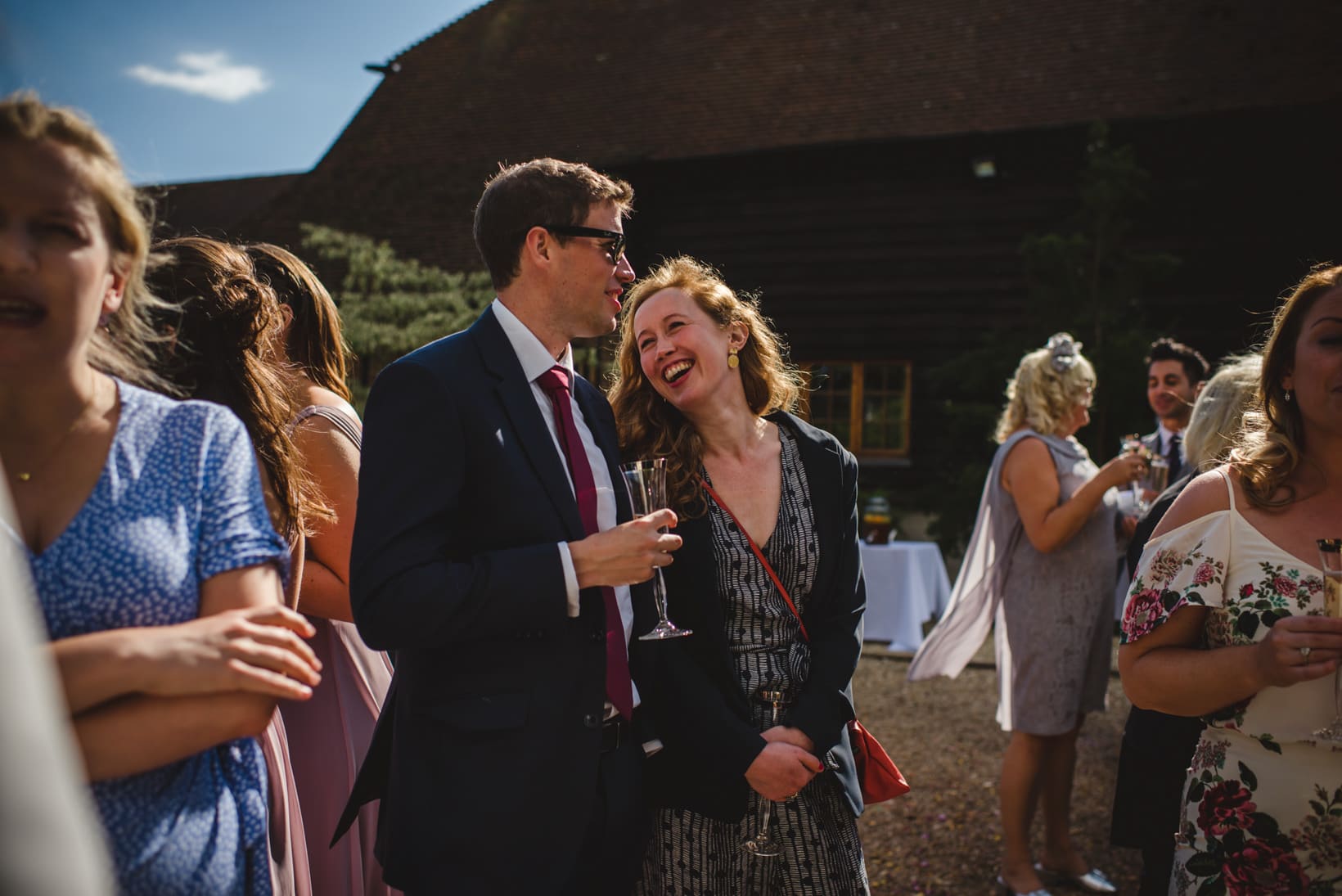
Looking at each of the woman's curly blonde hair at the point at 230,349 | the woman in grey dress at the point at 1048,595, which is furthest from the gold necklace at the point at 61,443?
the woman in grey dress at the point at 1048,595

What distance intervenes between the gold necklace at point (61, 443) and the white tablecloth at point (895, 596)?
690 centimetres

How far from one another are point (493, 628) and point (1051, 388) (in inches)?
121

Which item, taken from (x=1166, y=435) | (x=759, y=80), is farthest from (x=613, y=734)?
(x=759, y=80)

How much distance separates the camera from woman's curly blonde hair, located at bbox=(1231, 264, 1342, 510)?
182 centimetres

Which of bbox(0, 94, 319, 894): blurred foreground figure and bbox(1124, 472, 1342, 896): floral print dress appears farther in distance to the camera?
bbox(1124, 472, 1342, 896): floral print dress

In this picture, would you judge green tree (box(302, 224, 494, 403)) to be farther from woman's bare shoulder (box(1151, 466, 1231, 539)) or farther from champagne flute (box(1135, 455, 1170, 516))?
woman's bare shoulder (box(1151, 466, 1231, 539))

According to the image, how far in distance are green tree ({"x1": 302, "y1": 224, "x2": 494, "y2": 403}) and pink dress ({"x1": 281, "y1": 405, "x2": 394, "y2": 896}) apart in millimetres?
9867

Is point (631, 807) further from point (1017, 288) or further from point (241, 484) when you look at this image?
point (1017, 288)

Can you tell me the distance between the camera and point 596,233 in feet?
6.38

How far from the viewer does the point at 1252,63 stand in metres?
11.2

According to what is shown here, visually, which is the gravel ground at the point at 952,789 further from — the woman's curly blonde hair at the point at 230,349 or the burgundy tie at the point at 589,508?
the woman's curly blonde hair at the point at 230,349

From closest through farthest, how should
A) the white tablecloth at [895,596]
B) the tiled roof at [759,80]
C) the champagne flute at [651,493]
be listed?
the champagne flute at [651,493] → the white tablecloth at [895,596] → the tiled roof at [759,80]

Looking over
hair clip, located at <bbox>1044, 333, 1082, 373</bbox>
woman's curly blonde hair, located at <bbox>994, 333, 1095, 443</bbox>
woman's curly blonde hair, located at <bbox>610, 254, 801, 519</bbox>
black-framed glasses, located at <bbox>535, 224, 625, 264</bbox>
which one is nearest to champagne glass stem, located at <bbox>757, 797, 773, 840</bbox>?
woman's curly blonde hair, located at <bbox>610, 254, 801, 519</bbox>

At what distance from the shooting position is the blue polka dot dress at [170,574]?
3.65 feet
